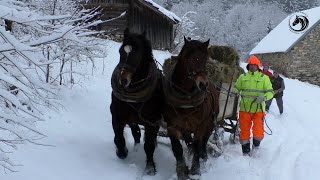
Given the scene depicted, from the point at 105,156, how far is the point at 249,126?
8.40 feet

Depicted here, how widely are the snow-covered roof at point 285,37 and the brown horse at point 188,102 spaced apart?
2761 cm

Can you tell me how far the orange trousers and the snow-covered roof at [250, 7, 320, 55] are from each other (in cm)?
2586

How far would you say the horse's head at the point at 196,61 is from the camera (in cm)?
459

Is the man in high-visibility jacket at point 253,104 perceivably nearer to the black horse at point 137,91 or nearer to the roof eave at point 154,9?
the black horse at point 137,91

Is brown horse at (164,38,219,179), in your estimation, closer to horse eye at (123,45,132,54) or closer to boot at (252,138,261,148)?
horse eye at (123,45,132,54)

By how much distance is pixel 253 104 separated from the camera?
22.4 ft

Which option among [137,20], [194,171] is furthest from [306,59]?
[194,171]

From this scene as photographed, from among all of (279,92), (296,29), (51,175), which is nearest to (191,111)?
(51,175)

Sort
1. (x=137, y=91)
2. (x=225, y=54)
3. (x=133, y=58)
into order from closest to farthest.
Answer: (x=133, y=58)
(x=137, y=91)
(x=225, y=54)

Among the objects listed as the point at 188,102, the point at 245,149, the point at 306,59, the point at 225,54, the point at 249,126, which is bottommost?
the point at 306,59

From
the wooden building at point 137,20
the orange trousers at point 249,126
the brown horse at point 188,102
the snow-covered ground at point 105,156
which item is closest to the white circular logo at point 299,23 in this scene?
the wooden building at point 137,20

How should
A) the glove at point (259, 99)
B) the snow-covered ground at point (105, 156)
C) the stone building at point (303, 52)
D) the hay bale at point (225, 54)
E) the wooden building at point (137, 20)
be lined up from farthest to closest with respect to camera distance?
the stone building at point (303, 52) < the wooden building at point (137, 20) < the hay bale at point (225, 54) < the glove at point (259, 99) < the snow-covered ground at point (105, 156)

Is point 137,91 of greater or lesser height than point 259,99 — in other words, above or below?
above

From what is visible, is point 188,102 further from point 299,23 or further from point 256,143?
point 299,23
